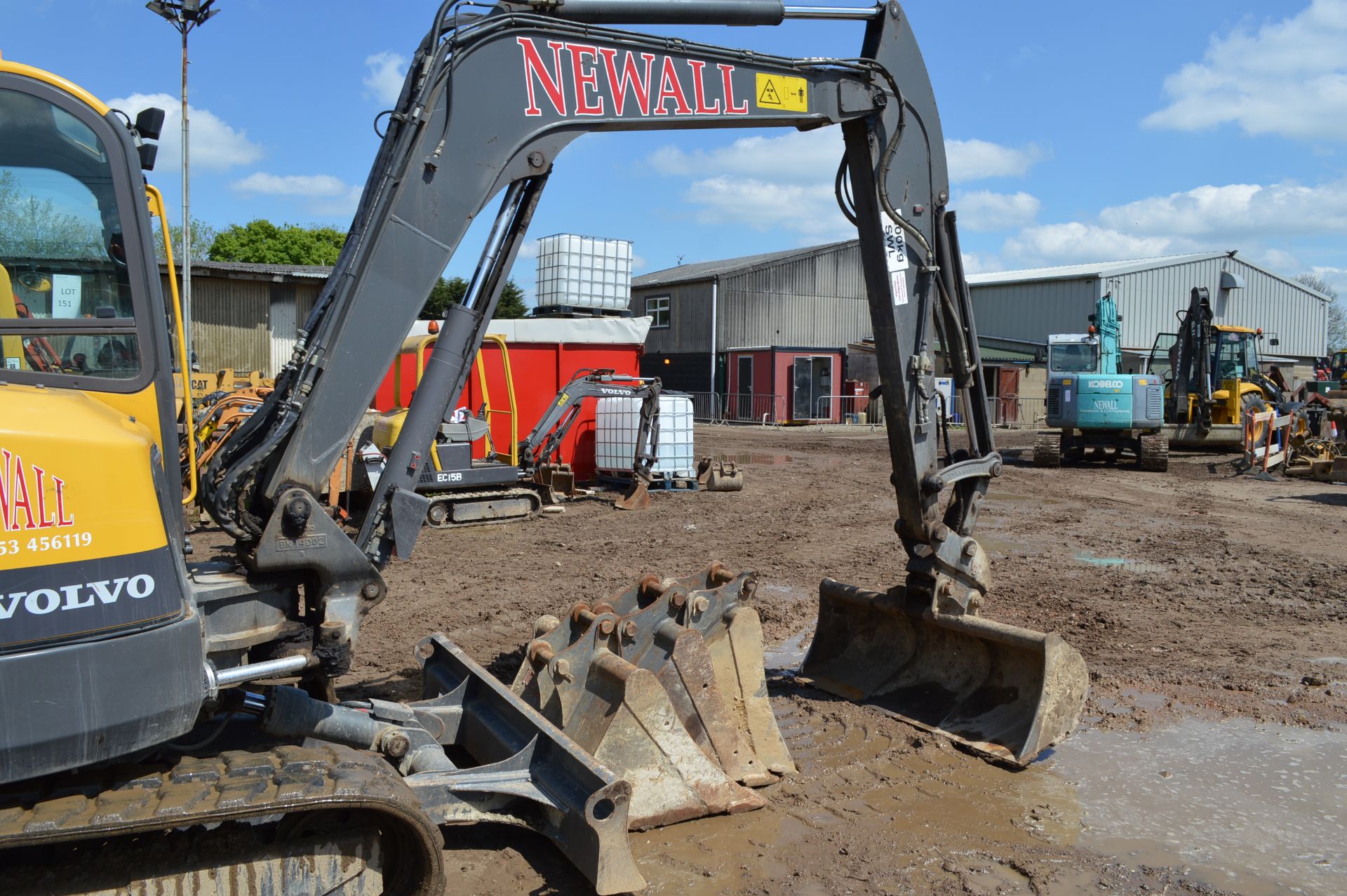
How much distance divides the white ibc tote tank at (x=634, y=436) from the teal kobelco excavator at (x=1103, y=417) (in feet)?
29.8

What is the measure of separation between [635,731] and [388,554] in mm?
1312

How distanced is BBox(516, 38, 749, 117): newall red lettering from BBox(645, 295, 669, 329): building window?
112 feet

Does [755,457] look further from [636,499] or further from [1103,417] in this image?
[636,499]

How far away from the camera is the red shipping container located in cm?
1656

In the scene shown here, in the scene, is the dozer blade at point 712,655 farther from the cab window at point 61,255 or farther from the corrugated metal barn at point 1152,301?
the corrugated metal barn at point 1152,301

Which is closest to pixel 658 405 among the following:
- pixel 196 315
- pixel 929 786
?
pixel 929 786

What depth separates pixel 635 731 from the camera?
4.30 m

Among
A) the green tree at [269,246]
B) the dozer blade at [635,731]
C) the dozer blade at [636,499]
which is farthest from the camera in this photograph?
the green tree at [269,246]

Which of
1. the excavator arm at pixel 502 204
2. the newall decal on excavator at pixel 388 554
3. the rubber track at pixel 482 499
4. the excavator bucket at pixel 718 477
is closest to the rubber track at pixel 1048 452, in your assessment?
the excavator bucket at pixel 718 477

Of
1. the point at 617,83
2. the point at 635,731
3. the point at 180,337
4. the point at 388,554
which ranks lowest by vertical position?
the point at 635,731

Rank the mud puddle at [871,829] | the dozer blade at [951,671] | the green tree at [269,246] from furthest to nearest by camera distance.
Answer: the green tree at [269,246]
the dozer blade at [951,671]
the mud puddle at [871,829]

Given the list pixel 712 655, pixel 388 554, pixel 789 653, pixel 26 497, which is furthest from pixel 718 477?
pixel 26 497

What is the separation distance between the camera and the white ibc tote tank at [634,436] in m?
15.2

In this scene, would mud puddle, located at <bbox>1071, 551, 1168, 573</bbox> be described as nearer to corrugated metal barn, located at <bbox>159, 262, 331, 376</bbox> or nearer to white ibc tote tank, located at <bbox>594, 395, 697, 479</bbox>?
white ibc tote tank, located at <bbox>594, 395, 697, 479</bbox>
